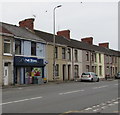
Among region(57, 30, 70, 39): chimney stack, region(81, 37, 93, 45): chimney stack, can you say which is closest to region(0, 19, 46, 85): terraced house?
region(57, 30, 70, 39): chimney stack

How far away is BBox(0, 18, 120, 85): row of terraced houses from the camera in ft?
81.8

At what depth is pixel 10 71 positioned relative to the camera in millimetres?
24984

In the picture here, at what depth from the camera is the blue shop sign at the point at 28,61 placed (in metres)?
25.6

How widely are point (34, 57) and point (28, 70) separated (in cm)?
188

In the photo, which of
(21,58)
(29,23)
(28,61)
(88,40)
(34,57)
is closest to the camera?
(21,58)

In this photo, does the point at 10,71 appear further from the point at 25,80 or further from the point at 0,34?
the point at 0,34

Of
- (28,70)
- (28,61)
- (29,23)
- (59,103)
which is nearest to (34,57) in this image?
(28,61)

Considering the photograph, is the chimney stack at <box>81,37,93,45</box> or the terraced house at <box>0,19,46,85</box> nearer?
the terraced house at <box>0,19,46,85</box>

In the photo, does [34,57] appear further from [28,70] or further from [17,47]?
[17,47]

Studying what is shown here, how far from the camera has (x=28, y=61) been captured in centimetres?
2714

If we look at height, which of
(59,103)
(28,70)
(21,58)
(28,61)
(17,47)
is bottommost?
(59,103)

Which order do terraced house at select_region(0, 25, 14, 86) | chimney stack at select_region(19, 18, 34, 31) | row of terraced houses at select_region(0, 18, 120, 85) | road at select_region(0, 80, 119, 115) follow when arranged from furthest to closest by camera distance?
chimney stack at select_region(19, 18, 34, 31), row of terraced houses at select_region(0, 18, 120, 85), terraced house at select_region(0, 25, 14, 86), road at select_region(0, 80, 119, 115)

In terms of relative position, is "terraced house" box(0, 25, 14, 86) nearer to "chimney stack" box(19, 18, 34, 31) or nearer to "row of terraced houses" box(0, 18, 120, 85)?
"row of terraced houses" box(0, 18, 120, 85)

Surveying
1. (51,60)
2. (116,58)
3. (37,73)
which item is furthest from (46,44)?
(116,58)
